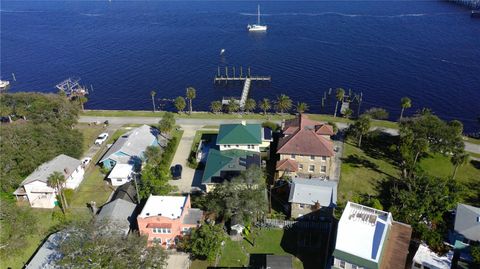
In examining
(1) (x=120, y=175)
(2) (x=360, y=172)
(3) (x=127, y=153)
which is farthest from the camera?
(3) (x=127, y=153)

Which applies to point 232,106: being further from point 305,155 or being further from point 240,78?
point 240,78

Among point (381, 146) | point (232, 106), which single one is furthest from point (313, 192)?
point (232, 106)

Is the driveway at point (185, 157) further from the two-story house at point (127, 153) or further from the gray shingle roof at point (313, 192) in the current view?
the gray shingle roof at point (313, 192)

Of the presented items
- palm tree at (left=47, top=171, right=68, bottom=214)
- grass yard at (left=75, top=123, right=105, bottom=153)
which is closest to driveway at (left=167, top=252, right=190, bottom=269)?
palm tree at (left=47, top=171, right=68, bottom=214)

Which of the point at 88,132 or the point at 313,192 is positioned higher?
the point at 313,192

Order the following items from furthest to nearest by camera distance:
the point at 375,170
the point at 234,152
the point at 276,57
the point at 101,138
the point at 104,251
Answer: the point at 276,57 → the point at 101,138 → the point at 375,170 → the point at 234,152 → the point at 104,251

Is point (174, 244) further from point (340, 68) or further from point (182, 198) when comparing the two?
point (340, 68)
